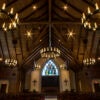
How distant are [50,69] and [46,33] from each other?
5.45 metres

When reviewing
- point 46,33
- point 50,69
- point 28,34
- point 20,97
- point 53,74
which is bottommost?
point 20,97

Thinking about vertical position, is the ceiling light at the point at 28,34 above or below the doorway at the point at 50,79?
above

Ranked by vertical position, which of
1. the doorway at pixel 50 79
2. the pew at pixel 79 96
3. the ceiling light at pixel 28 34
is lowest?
the pew at pixel 79 96

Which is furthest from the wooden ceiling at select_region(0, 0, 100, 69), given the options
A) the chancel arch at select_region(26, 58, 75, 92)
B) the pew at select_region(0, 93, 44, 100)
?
the pew at select_region(0, 93, 44, 100)

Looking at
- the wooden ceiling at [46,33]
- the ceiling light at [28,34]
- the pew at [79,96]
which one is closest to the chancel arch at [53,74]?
the wooden ceiling at [46,33]

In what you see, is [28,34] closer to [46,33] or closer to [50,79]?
[46,33]

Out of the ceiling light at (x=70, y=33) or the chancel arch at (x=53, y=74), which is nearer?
the ceiling light at (x=70, y=33)

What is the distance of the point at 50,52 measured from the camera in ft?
43.8

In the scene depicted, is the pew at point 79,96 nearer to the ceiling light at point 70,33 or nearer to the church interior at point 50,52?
the church interior at point 50,52

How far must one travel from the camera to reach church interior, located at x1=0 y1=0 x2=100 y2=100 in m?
12.4

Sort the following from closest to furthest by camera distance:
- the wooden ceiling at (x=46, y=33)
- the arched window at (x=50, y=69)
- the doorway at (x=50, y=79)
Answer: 1. the wooden ceiling at (x=46, y=33)
2. the doorway at (x=50, y=79)
3. the arched window at (x=50, y=69)

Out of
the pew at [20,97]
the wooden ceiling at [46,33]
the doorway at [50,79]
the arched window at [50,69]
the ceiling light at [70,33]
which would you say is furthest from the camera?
the arched window at [50,69]

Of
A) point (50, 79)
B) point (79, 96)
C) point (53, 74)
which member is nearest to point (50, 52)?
point (79, 96)

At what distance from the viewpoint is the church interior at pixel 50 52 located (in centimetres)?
1244
